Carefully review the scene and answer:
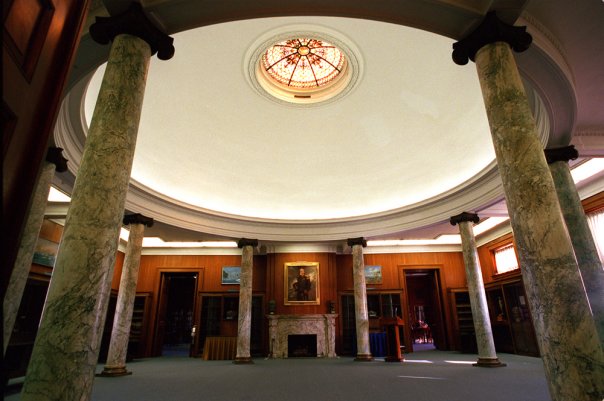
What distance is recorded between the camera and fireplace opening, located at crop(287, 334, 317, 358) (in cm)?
1437

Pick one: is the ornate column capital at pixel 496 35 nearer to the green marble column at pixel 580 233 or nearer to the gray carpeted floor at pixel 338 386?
the green marble column at pixel 580 233

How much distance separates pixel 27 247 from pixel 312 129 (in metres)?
6.65

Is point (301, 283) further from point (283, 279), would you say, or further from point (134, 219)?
point (134, 219)

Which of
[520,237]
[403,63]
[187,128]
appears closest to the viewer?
[520,237]

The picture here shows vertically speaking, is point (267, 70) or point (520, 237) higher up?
point (267, 70)

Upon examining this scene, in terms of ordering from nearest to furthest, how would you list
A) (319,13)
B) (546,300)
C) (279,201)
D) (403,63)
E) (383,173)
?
(546,300) → (319,13) → (403,63) → (383,173) → (279,201)

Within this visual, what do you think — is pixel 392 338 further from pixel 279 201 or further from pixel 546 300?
pixel 546 300

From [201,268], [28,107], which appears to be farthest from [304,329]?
[28,107]

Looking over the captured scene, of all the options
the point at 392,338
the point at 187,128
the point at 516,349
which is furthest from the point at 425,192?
the point at 187,128

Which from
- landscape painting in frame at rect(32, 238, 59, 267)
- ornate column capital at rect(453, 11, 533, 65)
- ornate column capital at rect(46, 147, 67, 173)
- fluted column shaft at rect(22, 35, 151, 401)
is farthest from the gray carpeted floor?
landscape painting in frame at rect(32, 238, 59, 267)

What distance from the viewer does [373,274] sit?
15.9 meters

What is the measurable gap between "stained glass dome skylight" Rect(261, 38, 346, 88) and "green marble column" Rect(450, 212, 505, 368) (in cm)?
589

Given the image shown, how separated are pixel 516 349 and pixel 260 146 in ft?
39.1

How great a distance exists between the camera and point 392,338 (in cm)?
1152
